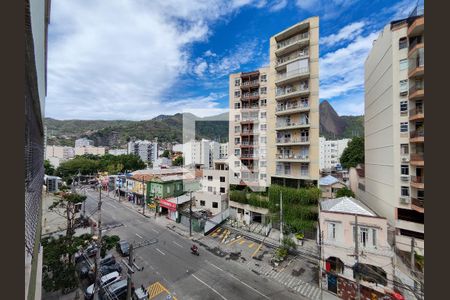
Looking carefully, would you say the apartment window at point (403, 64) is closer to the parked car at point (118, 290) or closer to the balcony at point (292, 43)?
the balcony at point (292, 43)

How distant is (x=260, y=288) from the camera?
1146 centimetres

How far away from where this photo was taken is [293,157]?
19000 mm

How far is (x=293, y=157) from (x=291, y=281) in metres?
10.5

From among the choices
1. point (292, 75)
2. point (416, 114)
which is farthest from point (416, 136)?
point (292, 75)

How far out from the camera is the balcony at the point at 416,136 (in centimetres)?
1147

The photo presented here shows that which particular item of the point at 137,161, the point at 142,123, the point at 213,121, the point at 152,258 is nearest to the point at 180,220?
the point at 152,258

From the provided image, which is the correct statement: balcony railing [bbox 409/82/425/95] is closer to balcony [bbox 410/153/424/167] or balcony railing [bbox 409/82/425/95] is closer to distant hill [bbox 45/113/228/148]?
balcony [bbox 410/153/424/167]

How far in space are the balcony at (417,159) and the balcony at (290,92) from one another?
9292 mm

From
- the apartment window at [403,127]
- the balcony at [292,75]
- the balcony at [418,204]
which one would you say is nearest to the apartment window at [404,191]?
the balcony at [418,204]

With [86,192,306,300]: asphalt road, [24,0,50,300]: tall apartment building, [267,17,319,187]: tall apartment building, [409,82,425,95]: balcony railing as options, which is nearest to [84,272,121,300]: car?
[86,192,306,300]: asphalt road

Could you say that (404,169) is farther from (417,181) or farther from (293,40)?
(293,40)

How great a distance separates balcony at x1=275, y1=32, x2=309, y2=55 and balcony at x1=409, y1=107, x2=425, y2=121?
1055 cm

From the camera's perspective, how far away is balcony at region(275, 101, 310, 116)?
18.3 m

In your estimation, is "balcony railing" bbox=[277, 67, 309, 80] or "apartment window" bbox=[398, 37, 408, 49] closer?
"apartment window" bbox=[398, 37, 408, 49]
